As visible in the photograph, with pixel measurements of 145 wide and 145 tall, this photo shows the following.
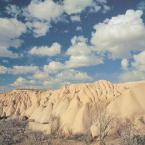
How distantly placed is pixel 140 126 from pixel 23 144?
16.4 metres

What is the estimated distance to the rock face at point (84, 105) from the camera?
5794 centimetres

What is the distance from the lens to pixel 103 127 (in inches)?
1844

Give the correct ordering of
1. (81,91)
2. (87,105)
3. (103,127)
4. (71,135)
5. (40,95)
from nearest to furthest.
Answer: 1. (103,127)
2. (71,135)
3. (87,105)
4. (81,91)
5. (40,95)

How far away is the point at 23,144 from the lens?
48.2 m

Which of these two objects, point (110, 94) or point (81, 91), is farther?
point (81, 91)

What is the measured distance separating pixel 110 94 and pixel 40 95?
146 feet

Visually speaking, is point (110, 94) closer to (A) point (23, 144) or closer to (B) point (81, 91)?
(B) point (81, 91)

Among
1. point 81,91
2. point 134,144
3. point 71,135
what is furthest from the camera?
point 81,91

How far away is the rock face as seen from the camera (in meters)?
57.9

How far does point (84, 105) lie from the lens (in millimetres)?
67750

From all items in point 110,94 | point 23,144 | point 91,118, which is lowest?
point 23,144

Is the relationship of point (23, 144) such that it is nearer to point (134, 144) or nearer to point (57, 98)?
point (134, 144)

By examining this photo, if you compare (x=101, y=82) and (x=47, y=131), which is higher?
(x=101, y=82)

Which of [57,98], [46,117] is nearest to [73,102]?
[46,117]
